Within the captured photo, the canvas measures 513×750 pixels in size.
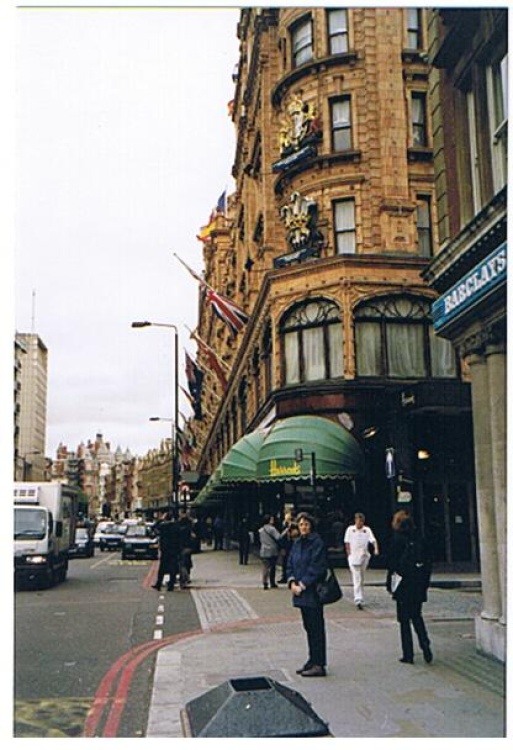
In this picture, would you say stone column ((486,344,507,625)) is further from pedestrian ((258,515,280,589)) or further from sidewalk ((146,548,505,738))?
pedestrian ((258,515,280,589))

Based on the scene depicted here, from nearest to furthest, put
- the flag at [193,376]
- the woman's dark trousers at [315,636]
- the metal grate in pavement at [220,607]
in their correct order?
the woman's dark trousers at [315,636], the metal grate in pavement at [220,607], the flag at [193,376]

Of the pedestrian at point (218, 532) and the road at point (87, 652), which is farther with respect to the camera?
the pedestrian at point (218, 532)

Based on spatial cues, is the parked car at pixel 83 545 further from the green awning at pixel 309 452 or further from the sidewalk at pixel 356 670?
the sidewalk at pixel 356 670

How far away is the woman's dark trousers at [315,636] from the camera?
32.9ft

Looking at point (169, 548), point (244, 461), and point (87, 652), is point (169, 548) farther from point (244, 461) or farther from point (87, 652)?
point (87, 652)

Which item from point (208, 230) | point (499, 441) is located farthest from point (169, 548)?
point (208, 230)

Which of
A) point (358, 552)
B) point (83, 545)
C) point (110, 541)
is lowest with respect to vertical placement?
point (110, 541)

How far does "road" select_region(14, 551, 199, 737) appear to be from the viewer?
27.6 ft

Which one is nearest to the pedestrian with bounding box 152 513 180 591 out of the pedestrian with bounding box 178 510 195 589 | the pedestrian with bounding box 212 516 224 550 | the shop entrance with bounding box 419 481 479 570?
the pedestrian with bounding box 178 510 195 589

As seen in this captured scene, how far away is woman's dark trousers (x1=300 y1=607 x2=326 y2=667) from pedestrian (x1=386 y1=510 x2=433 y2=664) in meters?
1.18

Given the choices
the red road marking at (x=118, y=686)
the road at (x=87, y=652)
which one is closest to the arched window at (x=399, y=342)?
the road at (x=87, y=652)

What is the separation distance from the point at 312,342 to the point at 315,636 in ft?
63.5

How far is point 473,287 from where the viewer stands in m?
10.5

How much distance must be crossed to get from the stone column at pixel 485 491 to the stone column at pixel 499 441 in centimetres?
15
